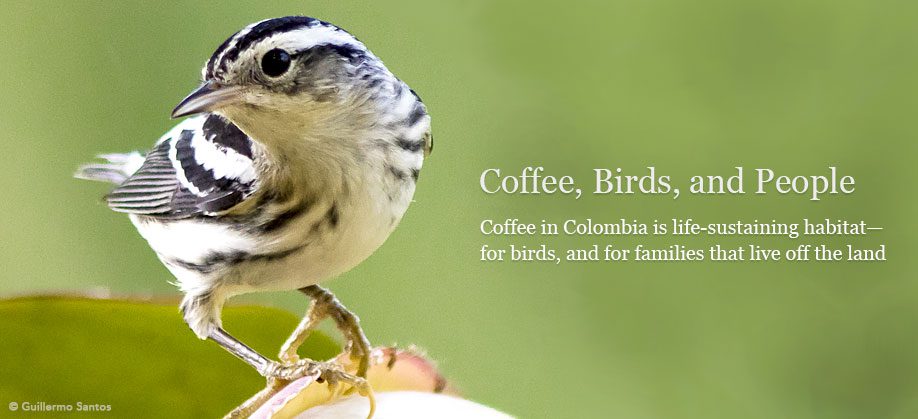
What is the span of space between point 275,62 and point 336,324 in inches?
9.2

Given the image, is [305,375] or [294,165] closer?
[305,375]

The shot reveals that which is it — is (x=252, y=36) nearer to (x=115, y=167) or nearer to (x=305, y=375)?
(x=305, y=375)

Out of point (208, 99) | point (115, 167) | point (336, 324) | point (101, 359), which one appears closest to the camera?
point (101, 359)

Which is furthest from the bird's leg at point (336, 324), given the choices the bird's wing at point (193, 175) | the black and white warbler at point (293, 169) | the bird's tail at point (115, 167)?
the bird's tail at point (115, 167)

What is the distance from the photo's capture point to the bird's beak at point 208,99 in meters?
0.64

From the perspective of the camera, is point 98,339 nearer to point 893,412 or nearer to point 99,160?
point 99,160

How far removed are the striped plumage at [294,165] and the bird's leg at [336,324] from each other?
2.2 inches

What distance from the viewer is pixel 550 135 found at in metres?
1.01

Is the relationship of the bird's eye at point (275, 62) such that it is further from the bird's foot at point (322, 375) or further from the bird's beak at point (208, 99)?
the bird's foot at point (322, 375)

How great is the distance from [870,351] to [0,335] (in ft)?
2.81

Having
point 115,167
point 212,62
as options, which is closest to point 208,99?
point 212,62

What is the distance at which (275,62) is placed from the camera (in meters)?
0.70

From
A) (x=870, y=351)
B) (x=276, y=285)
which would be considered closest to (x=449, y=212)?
(x=276, y=285)

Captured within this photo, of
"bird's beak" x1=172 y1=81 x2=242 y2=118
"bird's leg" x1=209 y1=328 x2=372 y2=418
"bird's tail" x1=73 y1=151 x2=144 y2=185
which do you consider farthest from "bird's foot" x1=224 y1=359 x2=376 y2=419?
"bird's tail" x1=73 y1=151 x2=144 y2=185
